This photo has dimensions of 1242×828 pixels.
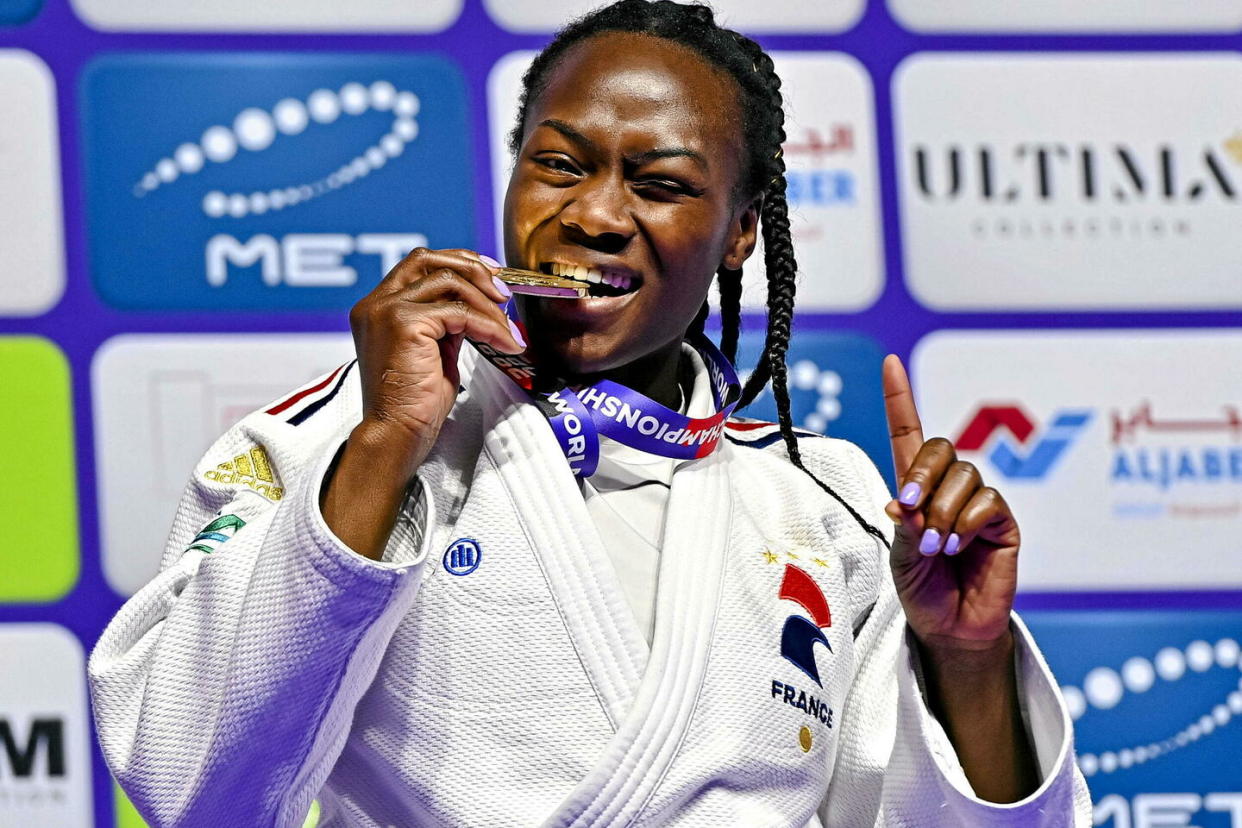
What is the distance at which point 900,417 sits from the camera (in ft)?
4.47

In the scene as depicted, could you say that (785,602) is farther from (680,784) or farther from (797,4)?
(797,4)

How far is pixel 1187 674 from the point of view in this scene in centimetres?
235

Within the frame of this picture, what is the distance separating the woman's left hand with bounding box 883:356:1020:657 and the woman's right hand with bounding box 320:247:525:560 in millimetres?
318

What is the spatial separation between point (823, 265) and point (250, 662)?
1.33m

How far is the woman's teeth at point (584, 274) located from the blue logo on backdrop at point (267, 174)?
0.85 metres

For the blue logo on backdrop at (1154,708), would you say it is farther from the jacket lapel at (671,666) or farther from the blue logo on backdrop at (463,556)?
the blue logo on backdrop at (463,556)

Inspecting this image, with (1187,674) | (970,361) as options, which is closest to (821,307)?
(970,361)

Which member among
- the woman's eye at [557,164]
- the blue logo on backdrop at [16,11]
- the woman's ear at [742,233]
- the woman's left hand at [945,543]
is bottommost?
the woman's left hand at [945,543]

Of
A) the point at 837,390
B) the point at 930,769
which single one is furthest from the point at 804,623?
the point at 837,390

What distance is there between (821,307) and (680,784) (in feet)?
3.76

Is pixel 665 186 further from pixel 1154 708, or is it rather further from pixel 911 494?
pixel 1154 708

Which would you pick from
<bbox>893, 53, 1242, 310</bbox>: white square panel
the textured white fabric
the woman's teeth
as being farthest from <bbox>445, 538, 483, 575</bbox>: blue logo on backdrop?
<bbox>893, 53, 1242, 310</bbox>: white square panel

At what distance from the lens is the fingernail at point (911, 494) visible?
48.8 inches

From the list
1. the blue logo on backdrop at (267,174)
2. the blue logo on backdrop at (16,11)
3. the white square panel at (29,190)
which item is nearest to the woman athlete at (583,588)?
the blue logo on backdrop at (267,174)
